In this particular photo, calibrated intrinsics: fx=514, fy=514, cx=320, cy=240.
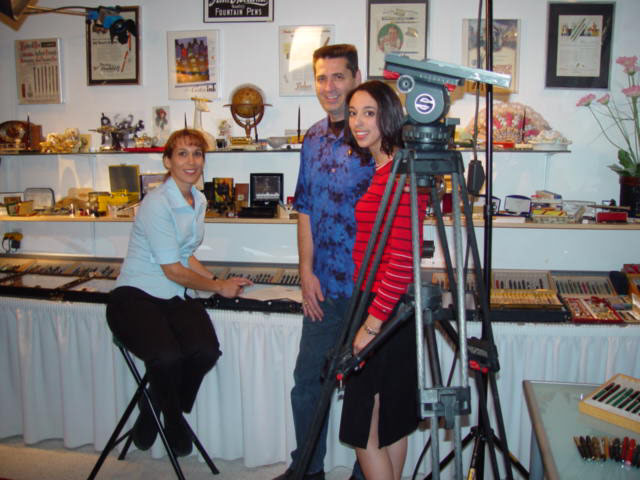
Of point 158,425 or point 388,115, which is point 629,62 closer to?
point 388,115

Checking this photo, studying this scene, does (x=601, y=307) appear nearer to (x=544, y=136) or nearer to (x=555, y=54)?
(x=544, y=136)

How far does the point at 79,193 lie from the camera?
325 cm

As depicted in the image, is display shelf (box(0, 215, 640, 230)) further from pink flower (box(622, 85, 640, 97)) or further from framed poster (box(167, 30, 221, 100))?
framed poster (box(167, 30, 221, 100))

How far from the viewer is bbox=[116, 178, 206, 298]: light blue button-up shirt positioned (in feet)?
7.00

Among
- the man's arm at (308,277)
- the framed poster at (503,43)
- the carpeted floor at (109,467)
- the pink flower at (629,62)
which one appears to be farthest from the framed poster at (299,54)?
the carpeted floor at (109,467)

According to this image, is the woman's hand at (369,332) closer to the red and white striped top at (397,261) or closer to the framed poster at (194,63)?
the red and white striped top at (397,261)

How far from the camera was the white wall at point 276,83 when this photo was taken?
2785 millimetres

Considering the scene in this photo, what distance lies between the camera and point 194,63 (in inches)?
119

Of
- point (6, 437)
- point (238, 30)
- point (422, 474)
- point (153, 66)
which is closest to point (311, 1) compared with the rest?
point (238, 30)

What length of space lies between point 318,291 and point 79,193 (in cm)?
203

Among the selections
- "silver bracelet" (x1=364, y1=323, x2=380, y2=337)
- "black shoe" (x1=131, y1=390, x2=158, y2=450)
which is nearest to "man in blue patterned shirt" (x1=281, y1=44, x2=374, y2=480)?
"silver bracelet" (x1=364, y1=323, x2=380, y2=337)

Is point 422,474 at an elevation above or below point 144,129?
below

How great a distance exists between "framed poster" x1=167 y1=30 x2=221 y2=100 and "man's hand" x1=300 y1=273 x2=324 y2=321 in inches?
60.8

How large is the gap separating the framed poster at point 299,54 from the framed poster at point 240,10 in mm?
131
